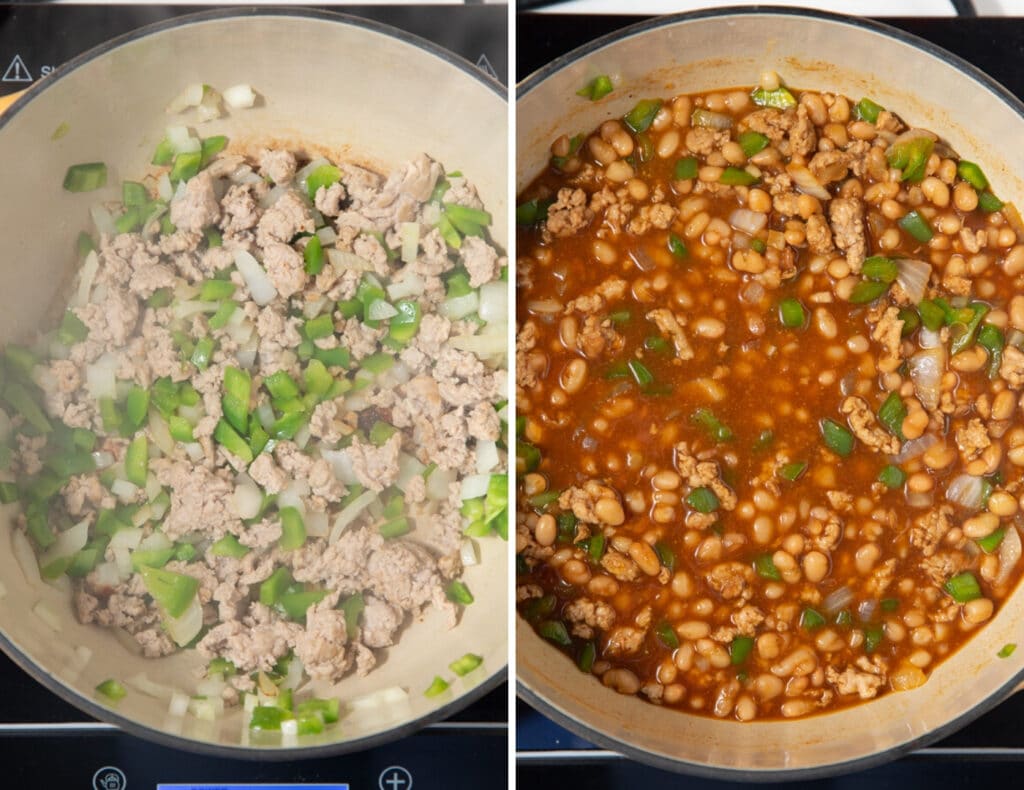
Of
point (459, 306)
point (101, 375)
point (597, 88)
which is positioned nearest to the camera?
point (101, 375)

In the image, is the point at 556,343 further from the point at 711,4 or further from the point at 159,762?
the point at 159,762

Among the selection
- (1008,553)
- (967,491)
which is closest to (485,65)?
(967,491)

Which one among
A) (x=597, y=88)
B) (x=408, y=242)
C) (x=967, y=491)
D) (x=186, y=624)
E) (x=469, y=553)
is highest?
(x=597, y=88)

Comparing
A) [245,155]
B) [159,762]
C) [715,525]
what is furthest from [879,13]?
[159,762]

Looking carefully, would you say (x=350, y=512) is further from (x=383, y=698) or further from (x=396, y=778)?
(x=396, y=778)

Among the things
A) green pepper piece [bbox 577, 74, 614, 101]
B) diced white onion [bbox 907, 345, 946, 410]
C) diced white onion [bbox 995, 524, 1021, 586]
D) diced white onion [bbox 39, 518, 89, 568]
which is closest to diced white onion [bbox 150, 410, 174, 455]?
diced white onion [bbox 39, 518, 89, 568]

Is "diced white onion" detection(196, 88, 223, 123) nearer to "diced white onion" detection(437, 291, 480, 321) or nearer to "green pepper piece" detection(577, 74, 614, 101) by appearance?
"diced white onion" detection(437, 291, 480, 321)

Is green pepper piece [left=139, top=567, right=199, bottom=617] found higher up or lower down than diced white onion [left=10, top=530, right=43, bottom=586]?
lower down

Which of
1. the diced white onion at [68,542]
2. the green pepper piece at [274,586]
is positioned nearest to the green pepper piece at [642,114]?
the green pepper piece at [274,586]
